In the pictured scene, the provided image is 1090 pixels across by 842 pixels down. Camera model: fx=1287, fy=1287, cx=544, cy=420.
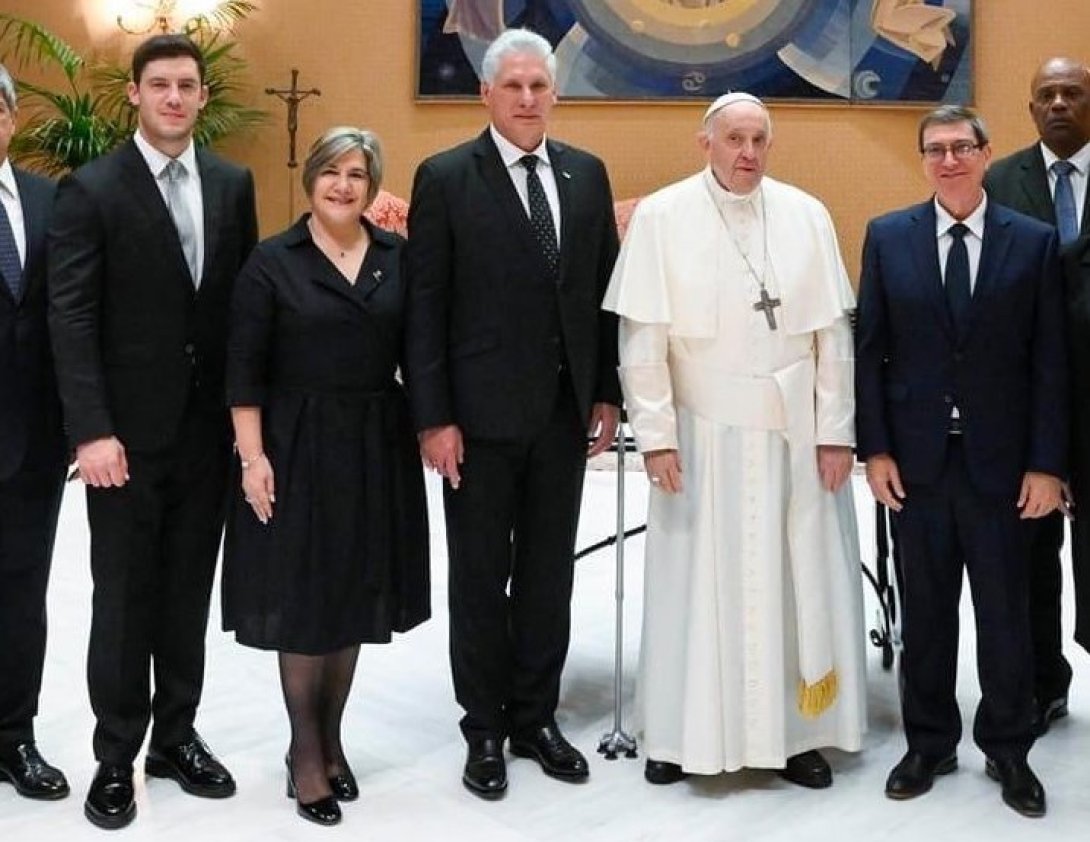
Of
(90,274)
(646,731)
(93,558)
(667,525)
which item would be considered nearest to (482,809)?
(646,731)

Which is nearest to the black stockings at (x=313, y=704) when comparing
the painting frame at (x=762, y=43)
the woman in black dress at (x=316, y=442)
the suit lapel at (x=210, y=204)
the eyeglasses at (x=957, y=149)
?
the woman in black dress at (x=316, y=442)

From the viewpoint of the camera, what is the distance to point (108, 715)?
3221 millimetres

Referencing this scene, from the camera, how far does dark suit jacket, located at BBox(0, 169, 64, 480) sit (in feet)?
10.3

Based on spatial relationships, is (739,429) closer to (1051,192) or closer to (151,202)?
(1051,192)

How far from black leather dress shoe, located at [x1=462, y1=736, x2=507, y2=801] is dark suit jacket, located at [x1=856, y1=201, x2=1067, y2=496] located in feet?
4.23

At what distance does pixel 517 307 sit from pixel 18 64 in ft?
23.9

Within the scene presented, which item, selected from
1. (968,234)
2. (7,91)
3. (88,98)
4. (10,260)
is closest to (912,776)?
(968,234)

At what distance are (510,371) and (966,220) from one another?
3.98ft

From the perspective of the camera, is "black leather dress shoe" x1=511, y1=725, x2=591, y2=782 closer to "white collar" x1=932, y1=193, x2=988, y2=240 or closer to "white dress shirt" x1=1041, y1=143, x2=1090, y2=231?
"white collar" x1=932, y1=193, x2=988, y2=240

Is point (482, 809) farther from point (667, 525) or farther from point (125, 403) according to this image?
point (125, 403)

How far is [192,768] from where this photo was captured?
11.0 feet

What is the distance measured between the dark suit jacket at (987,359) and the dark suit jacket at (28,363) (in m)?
2.08

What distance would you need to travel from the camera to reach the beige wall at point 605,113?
28.2ft

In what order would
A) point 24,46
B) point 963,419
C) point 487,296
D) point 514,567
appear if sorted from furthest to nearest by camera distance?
point 24,46 < point 514,567 < point 487,296 < point 963,419
